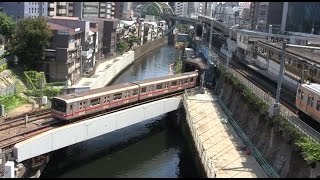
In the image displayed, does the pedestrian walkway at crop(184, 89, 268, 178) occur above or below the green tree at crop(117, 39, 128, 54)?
below

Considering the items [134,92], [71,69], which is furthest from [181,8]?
[134,92]

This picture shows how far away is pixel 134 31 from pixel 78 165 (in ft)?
202

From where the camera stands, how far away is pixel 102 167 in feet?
82.6

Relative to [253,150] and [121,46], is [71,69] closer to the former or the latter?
[253,150]

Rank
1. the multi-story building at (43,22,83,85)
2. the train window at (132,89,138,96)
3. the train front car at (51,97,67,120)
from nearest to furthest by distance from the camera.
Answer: the train front car at (51,97,67,120)
the train window at (132,89,138,96)
the multi-story building at (43,22,83,85)

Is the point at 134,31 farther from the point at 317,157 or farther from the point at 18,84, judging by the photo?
the point at 317,157

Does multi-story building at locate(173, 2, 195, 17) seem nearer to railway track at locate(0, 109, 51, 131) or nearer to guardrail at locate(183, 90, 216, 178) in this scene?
guardrail at locate(183, 90, 216, 178)

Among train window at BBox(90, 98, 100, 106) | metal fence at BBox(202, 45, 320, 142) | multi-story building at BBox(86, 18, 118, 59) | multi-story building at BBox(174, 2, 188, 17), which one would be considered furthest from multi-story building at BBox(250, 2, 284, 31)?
multi-story building at BBox(174, 2, 188, 17)

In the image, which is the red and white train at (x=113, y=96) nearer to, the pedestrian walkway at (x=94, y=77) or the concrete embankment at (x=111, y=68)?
the concrete embankment at (x=111, y=68)

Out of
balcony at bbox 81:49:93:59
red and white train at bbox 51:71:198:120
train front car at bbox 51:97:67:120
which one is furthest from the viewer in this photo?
balcony at bbox 81:49:93:59

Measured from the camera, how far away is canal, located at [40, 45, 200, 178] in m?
24.5

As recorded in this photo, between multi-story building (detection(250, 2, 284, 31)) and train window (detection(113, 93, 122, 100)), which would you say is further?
multi-story building (detection(250, 2, 284, 31))

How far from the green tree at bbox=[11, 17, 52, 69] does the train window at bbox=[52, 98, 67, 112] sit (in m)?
14.2

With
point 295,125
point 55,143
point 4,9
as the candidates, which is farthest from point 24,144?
point 4,9
